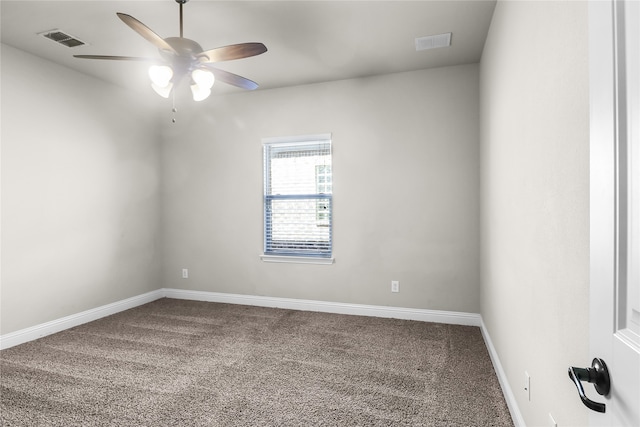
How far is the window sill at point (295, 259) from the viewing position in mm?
4227

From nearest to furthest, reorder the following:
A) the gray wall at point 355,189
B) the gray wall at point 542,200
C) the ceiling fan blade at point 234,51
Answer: the gray wall at point 542,200 → the ceiling fan blade at point 234,51 → the gray wall at point 355,189

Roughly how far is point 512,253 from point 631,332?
161cm

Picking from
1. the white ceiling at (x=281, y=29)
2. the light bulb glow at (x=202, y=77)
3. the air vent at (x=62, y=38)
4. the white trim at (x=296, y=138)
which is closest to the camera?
the light bulb glow at (x=202, y=77)

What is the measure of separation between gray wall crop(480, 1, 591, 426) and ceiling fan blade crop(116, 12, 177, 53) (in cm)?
208

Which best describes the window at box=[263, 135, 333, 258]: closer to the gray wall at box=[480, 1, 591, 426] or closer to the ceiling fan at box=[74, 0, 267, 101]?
the ceiling fan at box=[74, 0, 267, 101]

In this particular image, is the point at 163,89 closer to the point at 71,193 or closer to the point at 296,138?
the point at 296,138

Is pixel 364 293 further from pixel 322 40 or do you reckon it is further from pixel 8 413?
pixel 8 413

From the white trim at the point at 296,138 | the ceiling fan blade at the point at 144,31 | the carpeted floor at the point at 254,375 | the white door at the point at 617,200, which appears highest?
the ceiling fan blade at the point at 144,31

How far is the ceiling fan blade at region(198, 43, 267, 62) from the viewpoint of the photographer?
92.2 inches

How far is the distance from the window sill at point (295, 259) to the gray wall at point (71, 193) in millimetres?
1665

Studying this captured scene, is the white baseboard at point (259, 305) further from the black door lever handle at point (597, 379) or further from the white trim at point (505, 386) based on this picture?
the black door lever handle at point (597, 379)

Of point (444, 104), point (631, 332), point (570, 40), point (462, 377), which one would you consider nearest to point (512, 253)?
point (462, 377)

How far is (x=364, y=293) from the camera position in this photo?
4.09m

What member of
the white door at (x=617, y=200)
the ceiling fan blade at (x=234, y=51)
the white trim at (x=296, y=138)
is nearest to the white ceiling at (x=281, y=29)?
the ceiling fan blade at (x=234, y=51)
